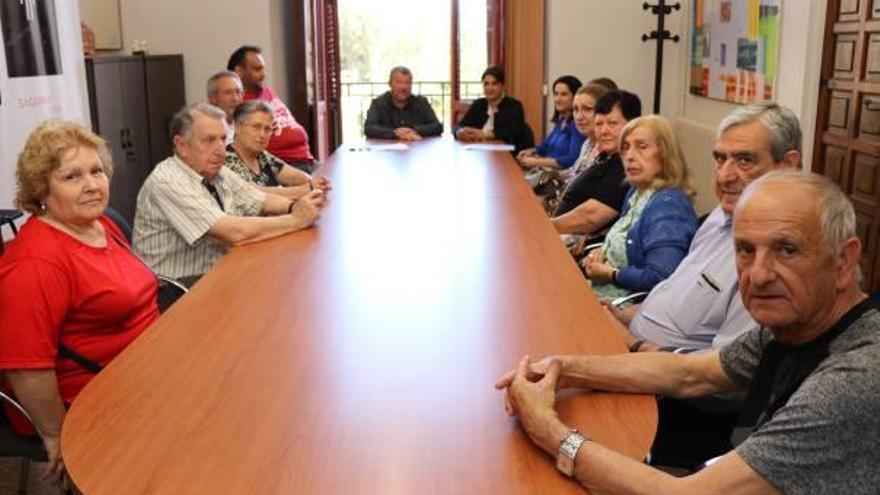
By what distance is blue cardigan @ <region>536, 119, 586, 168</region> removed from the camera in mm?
5219

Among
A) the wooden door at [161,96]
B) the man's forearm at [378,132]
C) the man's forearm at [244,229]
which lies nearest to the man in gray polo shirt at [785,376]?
the man's forearm at [244,229]

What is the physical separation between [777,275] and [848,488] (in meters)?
0.34

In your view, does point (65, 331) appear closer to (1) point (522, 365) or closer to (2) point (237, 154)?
(1) point (522, 365)

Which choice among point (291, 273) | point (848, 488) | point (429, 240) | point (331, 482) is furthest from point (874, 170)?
point (331, 482)

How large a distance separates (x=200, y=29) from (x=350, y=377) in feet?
19.1

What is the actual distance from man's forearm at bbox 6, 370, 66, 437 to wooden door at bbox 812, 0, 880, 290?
133 inches

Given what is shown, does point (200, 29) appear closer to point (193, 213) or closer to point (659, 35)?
point (659, 35)

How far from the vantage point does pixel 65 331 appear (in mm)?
2000

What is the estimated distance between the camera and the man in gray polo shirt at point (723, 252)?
2039 mm

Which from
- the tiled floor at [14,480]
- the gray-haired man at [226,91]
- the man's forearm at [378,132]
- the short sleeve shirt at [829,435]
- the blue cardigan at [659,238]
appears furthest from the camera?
the man's forearm at [378,132]

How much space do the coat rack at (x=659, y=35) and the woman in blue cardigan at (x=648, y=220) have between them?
410cm

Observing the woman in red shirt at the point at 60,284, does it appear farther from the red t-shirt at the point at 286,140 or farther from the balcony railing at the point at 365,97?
the balcony railing at the point at 365,97

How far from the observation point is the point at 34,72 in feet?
13.2

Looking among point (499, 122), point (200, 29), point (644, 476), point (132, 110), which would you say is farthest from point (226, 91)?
point (644, 476)
